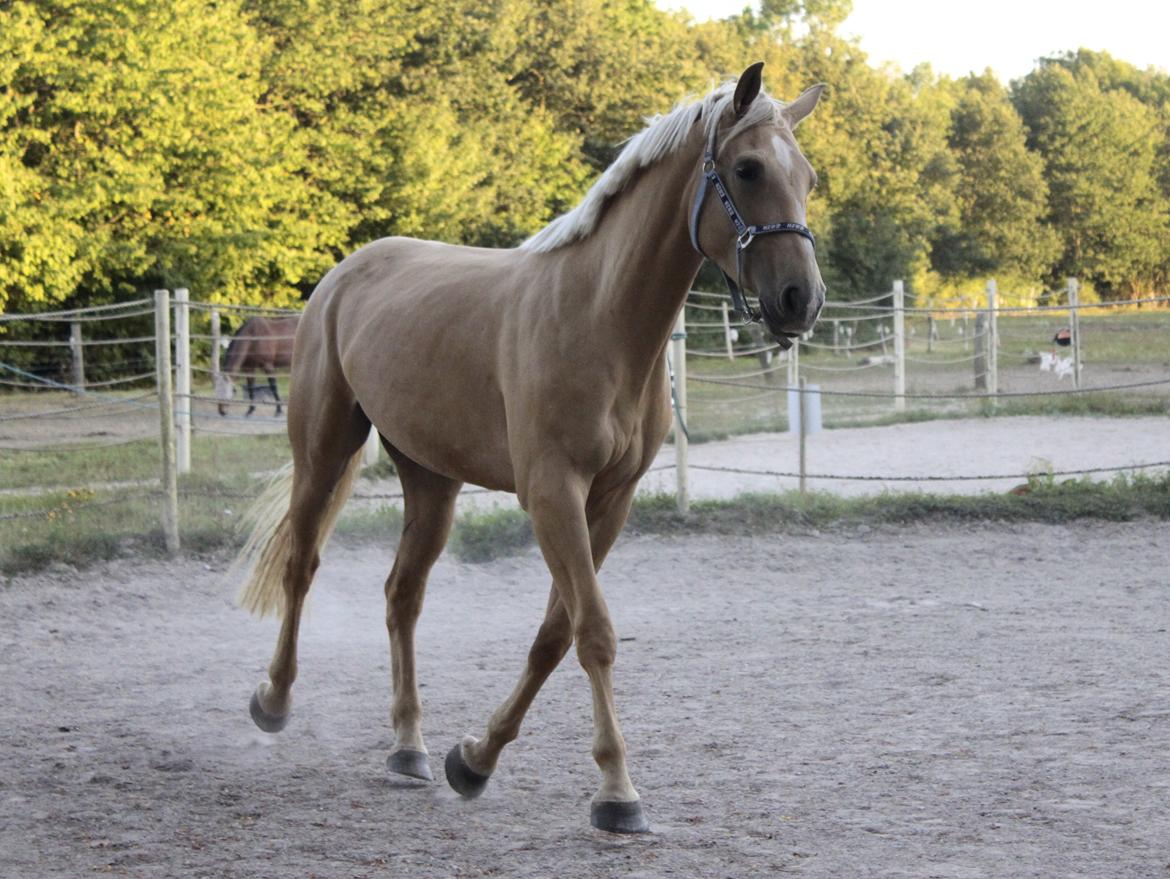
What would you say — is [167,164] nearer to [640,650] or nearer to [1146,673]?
[640,650]

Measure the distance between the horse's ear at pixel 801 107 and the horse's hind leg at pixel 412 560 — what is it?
1770mm

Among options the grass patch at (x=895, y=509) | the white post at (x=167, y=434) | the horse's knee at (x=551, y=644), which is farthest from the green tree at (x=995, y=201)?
the horse's knee at (x=551, y=644)

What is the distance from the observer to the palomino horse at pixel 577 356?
3150mm

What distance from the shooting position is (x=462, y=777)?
361 centimetres

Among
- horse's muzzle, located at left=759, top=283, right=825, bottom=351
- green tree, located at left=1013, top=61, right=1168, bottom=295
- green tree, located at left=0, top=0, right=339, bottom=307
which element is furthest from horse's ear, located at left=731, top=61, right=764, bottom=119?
green tree, located at left=1013, top=61, right=1168, bottom=295

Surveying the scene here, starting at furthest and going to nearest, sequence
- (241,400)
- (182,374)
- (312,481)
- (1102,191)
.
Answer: (1102,191) → (241,400) → (182,374) → (312,481)

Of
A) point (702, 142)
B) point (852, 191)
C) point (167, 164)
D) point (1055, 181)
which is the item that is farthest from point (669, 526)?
point (1055, 181)

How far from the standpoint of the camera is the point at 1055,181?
54469mm

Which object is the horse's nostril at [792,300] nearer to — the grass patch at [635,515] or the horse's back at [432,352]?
the horse's back at [432,352]

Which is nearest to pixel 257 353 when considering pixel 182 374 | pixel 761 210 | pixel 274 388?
pixel 274 388

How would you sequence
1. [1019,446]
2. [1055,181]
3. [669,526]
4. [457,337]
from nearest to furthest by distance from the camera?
[457,337] → [669,526] → [1019,446] → [1055,181]

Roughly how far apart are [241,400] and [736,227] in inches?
376

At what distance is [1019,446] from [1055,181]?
45949 millimetres

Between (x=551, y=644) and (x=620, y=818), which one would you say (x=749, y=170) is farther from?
(x=620, y=818)
